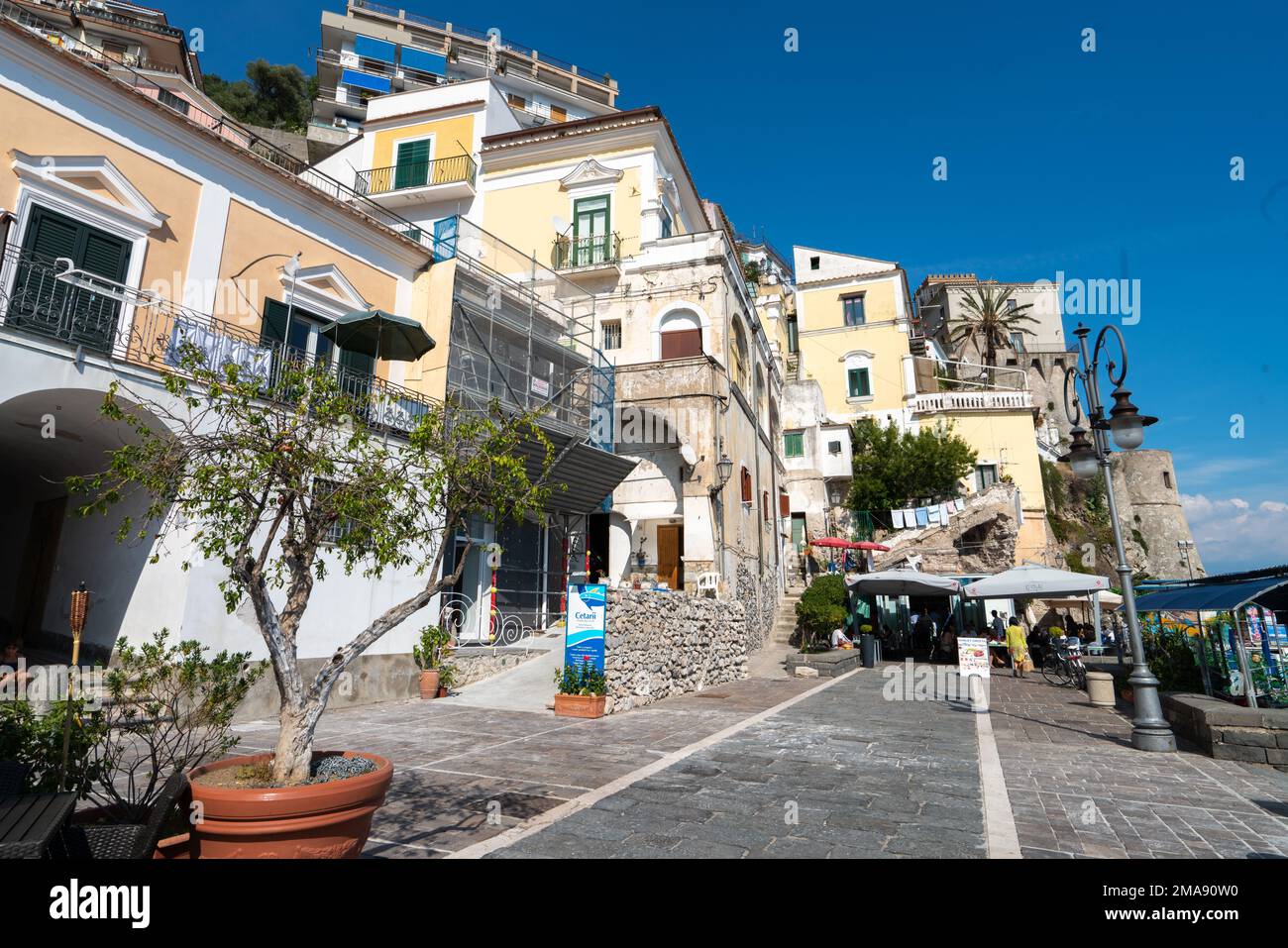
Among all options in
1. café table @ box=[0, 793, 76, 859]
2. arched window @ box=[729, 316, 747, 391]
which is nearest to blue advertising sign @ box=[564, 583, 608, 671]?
café table @ box=[0, 793, 76, 859]

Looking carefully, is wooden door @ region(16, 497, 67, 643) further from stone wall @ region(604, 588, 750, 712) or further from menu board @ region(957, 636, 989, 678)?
menu board @ region(957, 636, 989, 678)

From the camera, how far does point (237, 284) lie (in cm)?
1071

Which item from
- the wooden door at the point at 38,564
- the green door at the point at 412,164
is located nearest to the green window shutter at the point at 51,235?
the wooden door at the point at 38,564

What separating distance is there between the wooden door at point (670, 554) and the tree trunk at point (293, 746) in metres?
14.5

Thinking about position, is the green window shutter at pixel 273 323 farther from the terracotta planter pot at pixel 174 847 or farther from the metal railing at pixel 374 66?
the metal railing at pixel 374 66

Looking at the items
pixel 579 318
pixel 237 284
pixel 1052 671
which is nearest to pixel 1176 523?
pixel 1052 671

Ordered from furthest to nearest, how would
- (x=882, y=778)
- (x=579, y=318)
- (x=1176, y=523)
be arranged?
(x=1176, y=523) < (x=579, y=318) < (x=882, y=778)

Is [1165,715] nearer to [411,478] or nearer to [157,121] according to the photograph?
[411,478]

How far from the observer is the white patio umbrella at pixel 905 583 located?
1923cm

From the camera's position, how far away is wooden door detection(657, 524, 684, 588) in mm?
17922

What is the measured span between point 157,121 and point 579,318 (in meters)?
12.0

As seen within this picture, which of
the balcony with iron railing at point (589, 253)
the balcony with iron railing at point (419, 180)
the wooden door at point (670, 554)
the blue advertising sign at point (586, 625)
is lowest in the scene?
the blue advertising sign at point (586, 625)

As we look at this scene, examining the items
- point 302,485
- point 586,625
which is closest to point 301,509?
point 302,485
